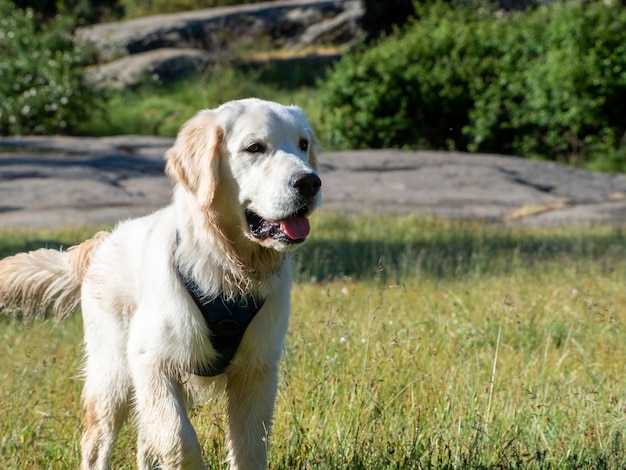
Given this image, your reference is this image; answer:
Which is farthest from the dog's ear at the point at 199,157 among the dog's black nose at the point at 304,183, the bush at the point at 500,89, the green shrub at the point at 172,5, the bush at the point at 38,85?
the green shrub at the point at 172,5

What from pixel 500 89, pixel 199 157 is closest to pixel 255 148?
pixel 199 157

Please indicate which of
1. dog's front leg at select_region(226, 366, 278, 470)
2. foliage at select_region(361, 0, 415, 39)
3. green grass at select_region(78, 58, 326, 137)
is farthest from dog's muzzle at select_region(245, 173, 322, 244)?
foliage at select_region(361, 0, 415, 39)

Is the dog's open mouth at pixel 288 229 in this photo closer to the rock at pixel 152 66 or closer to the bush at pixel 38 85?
the bush at pixel 38 85

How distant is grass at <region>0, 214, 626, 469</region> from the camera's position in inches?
161

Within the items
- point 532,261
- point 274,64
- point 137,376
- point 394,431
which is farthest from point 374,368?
point 274,64

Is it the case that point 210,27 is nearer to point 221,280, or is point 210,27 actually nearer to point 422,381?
point 422,381

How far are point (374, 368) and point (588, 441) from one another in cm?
106

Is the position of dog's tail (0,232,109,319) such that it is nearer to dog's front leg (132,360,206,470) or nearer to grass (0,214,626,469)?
grass (0,214,626,469)

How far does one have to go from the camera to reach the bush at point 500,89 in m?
16.4

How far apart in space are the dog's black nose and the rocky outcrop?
60.1 feet

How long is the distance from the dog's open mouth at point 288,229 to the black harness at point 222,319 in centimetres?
29

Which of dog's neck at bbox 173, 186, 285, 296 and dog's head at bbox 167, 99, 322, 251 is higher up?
dog's head at bbox 167, 99, 322, 251

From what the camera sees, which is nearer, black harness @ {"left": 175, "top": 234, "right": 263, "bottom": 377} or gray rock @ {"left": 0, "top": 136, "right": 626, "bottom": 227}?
black harness @ {"left": 175, "top": 234, "right": 263, "bottom": 377}

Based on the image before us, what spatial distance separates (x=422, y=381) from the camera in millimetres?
4953
